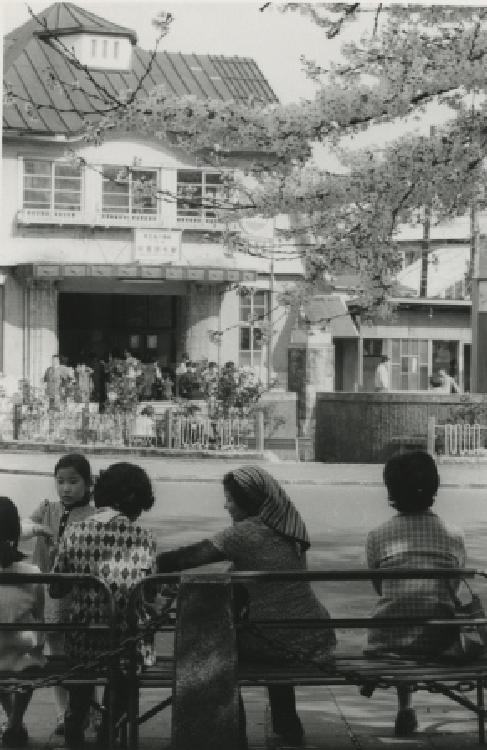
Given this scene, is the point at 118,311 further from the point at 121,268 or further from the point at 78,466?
the point at 78,466

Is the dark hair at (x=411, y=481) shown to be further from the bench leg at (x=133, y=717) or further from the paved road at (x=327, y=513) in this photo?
the paved road at (x=327, y=513)

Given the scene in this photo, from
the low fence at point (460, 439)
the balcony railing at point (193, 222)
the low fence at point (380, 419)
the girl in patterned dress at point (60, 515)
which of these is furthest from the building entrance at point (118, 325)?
the girl in patterned dress at point (60, 515)

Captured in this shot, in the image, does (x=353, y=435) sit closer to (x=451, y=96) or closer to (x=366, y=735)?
(x=451, y=96)

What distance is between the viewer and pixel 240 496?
6.77m

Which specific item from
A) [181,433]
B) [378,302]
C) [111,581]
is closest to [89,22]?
[378,302]

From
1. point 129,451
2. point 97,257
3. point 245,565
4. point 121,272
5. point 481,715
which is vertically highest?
point 97,257

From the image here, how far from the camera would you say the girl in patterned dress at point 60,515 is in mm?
7180

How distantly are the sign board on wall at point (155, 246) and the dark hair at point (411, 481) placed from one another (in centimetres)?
3101

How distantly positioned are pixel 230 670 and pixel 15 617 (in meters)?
1.11

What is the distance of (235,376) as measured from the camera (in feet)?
95.9

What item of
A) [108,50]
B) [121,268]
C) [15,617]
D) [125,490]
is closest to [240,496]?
[125,490]

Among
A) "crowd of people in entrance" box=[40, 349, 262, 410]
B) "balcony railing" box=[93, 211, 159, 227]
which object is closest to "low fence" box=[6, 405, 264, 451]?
"crowd of people in entrance" box=[40, 349, 262, 410]

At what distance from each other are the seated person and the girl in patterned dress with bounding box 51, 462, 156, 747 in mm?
1007

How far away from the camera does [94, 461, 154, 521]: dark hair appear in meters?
6.71
